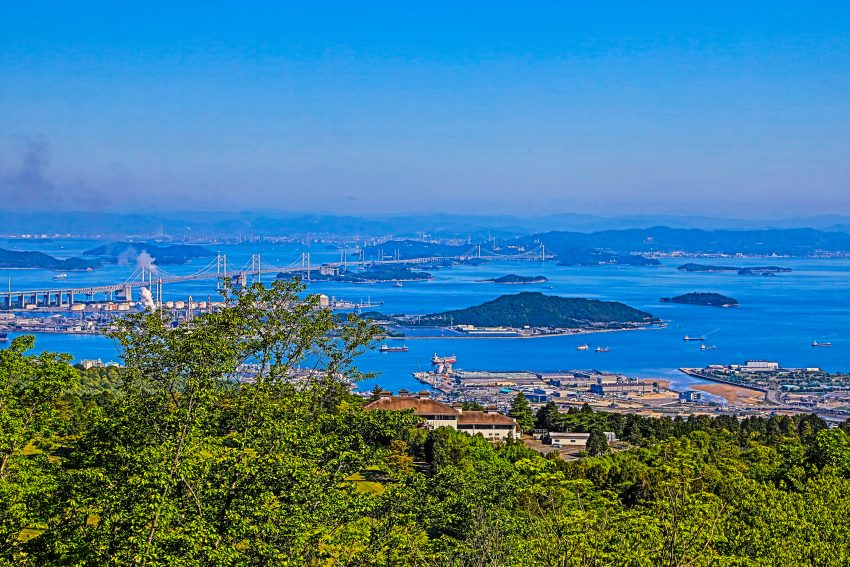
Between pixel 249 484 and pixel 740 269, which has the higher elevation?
pixel 249 484

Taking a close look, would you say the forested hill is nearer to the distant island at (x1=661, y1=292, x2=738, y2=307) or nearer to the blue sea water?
the blue sea water

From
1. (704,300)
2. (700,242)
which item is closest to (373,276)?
(704,300)

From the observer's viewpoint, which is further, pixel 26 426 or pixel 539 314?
pixel 539 314

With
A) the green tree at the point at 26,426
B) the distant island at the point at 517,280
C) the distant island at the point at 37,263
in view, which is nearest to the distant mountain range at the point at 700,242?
the distant island at the point at 517,280

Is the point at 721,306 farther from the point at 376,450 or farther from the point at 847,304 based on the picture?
the point at 376,450

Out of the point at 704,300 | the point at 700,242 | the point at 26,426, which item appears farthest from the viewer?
the point at 700,242

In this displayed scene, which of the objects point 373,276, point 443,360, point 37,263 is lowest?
point 373,276

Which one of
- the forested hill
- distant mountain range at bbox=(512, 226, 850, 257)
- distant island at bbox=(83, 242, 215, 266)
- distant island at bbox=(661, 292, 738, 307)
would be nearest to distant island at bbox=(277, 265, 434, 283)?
distant island at bbox=(83, 242, 215, 266)

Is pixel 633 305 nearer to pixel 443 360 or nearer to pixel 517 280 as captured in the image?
pixel 517 280
